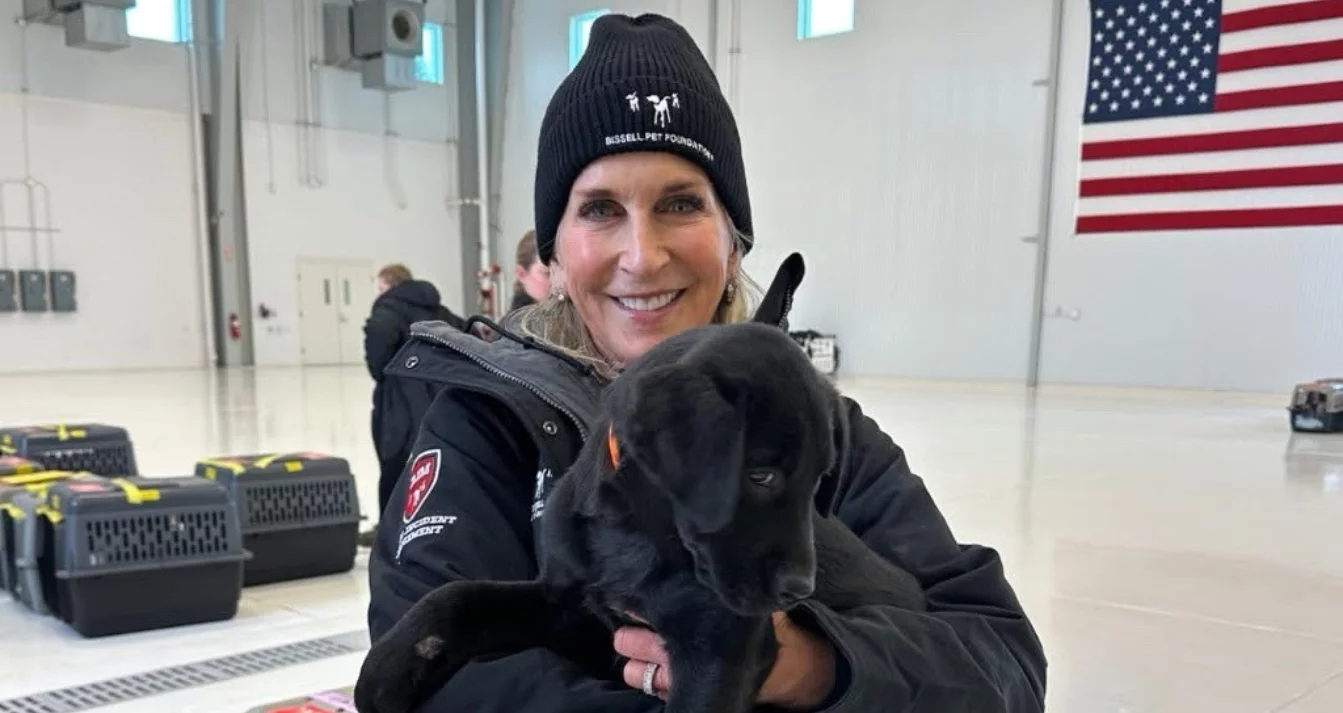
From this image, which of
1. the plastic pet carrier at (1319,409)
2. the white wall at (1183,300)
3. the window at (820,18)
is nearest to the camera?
the plastic pet carrier at (1319,409)

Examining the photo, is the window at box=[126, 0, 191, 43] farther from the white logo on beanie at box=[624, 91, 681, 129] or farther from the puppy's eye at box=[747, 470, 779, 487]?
the puppy's eye at box=[747, 470, 779, 487]

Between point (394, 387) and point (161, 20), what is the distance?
46.5ft

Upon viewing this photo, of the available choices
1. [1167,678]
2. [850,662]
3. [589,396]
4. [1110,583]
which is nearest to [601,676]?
[850,662]

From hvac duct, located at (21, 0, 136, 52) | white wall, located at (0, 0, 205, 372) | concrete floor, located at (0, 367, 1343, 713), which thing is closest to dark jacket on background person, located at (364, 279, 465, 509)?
concrete floor, located at (0, 367, 1343, 713)

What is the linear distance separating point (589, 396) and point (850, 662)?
1.64 feet

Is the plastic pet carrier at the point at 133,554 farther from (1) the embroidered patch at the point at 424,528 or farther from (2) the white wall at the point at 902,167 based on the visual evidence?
(2) the white wall at the point at 902,167

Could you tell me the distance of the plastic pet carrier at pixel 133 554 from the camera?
9.91ft

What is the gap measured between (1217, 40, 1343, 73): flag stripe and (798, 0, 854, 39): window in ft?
17.2

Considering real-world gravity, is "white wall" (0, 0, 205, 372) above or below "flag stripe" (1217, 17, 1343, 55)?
below

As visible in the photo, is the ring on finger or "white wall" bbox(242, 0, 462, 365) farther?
"white wall" bbox(242, 0, 462, 365)

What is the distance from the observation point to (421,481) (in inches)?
50.0

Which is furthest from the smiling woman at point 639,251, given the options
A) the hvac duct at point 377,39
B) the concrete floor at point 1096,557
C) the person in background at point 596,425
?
the hvac duct at point 377,39

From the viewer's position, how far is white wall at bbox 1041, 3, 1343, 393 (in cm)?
1091

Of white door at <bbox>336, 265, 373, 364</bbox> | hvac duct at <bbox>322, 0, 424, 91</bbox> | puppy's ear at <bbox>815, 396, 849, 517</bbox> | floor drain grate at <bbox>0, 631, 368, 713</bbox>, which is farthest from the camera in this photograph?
white door at <bbox>336, 265, 373, 364</bbox>
